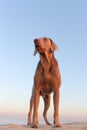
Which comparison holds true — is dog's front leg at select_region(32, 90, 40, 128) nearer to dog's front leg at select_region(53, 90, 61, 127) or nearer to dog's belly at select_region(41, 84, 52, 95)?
dog's belly at select_region(41, 84, 52, 95)

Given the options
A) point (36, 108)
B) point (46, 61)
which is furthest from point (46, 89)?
point (46, 61)

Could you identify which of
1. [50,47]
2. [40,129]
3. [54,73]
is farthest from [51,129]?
[50,47]

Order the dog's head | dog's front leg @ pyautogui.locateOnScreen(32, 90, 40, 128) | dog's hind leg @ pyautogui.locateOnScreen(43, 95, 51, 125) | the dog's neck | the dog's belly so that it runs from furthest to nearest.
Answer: dog's hind leg @ pyautogui.locateOnScreen(43, 95, 51, 125), the dog's belly, the dog's neck, dog's front leg @ pyautogui.locateOnScreen(32, 90, 40, 128), the dog's head

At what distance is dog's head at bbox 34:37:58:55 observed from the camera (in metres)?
9.70

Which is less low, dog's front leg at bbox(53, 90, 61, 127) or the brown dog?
the brown dog

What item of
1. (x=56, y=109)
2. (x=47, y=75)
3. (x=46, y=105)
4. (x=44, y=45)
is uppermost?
(x=44, y=45)

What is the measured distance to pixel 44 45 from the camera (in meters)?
9.90

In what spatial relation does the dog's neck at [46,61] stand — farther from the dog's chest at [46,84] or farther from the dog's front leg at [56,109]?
the dog's front leg at [56,109]

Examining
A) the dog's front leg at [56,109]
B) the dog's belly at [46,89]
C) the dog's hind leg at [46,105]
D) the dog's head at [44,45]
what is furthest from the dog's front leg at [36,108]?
the dog's head at [44,45]

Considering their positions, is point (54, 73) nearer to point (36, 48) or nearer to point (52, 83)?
point (52, 83)

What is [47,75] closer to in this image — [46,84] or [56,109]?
[46,84]

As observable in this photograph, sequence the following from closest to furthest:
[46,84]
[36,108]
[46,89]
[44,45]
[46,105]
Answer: [44,45], [36,108], [46,84], [46,89], [46,105]

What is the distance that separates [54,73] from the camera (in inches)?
401

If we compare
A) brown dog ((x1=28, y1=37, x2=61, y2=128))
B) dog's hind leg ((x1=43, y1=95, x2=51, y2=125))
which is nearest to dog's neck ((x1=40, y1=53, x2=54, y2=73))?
brown dog ((x1=28, y1=37, x2=61, y2=128))
